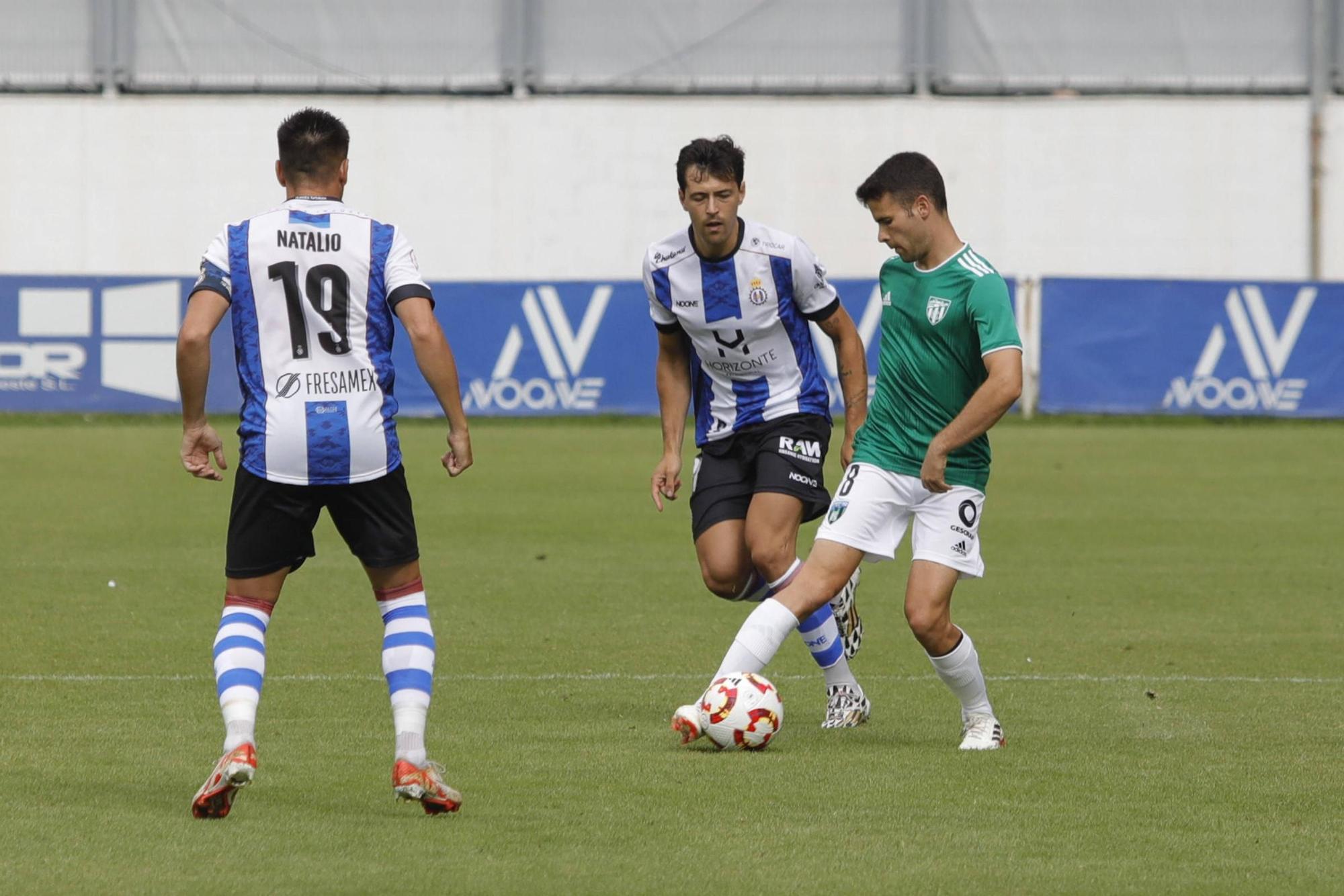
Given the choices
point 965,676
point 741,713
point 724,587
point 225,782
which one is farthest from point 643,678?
point 225,782

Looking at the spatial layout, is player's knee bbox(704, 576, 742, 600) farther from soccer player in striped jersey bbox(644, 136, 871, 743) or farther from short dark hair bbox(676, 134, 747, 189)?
short dark hair bbox(676, 134, 747, 189)

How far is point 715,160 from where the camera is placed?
6.74 metres

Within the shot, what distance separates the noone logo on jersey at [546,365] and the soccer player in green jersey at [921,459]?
58.9ft

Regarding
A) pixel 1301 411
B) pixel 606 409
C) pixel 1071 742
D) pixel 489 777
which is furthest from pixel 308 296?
pixel 1301 411

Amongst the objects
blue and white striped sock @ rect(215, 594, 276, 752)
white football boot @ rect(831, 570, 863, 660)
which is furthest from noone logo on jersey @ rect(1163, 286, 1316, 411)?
blue and white striped sock @ rect(215, 594, 276, 752)

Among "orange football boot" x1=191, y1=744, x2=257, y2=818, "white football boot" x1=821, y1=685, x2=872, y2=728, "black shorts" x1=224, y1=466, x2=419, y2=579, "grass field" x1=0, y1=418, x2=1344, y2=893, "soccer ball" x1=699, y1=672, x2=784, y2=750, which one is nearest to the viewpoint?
"grass field" x1=0, y1=418, x2=1344, y2=893

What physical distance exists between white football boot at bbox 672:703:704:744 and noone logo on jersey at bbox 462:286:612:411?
59.7 ft

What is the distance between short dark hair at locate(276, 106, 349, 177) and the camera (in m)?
5.49

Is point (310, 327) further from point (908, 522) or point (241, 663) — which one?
point (908, 522)

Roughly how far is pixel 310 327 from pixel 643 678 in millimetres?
2913

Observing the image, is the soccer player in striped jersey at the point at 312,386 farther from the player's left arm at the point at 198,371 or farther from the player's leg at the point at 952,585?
the player's leg at the point at 952,585

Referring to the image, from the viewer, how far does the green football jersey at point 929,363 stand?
6395 mm

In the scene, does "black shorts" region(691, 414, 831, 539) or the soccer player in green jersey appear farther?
"black shorts" region(691, 414, 831, 539)

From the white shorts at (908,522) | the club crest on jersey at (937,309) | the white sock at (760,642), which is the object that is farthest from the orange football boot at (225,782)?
the club crest on jersey at (937,309)
